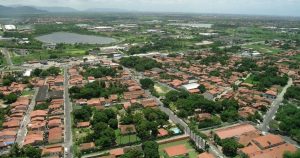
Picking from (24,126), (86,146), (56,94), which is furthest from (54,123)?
(56,94)

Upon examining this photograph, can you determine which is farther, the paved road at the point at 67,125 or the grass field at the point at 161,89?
the grass field at the point at 161,89

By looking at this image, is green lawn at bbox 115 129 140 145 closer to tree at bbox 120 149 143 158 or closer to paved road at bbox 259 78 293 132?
tree at bbox 120 149 143 158

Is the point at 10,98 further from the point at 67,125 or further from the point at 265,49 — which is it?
the point at 265,49

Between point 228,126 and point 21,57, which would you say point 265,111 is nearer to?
point 228,126

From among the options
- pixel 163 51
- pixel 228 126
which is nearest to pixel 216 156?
pixel 228 126

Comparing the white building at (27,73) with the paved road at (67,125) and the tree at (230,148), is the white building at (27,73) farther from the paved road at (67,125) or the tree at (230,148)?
the tree at (230,148)

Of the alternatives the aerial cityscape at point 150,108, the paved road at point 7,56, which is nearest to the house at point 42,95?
the aerial cityscape at point 150,108
